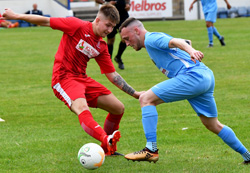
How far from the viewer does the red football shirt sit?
620 centimetres

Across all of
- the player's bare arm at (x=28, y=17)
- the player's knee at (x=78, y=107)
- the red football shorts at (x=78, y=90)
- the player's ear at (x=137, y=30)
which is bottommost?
the player's knee at (x=78, y=107)

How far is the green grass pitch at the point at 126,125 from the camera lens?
592 cm

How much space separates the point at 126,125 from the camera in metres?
8.07

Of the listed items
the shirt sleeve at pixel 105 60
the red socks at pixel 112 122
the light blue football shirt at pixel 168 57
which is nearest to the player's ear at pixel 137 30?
the light blue football shirt at pixel 168 57

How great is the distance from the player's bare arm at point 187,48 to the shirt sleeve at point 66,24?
4.98ft

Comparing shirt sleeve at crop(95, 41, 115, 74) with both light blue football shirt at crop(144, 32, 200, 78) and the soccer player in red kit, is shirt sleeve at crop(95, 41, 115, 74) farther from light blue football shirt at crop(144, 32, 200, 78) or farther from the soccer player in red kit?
light blue football shirt at crop(144, 32, 200, 78)

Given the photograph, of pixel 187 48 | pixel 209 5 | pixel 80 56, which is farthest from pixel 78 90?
pixel 209 5

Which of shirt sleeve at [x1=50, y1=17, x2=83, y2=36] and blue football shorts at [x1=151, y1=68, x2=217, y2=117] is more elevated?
shirt sleeve at [x1=50, y1=17, x2=83, y2=36]

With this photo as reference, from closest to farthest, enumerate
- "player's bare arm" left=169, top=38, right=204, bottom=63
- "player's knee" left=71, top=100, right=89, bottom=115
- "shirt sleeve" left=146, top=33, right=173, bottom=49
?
1. "player's bare arm" left=169, top=38, right=204, bottom=63
2. "shirt sleeve" left=146, top=33, right=173, bottom=49
3. "player's knee" left=71, top=100, right=89, bottom=115

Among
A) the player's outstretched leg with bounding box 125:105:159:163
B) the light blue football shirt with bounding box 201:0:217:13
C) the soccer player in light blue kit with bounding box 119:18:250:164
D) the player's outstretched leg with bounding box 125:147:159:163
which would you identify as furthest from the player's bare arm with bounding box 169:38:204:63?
the light blue football shirt with bounding box 201:0:217:13

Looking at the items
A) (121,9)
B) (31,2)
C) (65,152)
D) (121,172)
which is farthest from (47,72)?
(31,2)

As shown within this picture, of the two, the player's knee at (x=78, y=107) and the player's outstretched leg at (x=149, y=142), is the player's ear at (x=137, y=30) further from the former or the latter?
the player's knee at (x=78, y=107)

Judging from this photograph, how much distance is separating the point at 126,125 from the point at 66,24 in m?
2.46

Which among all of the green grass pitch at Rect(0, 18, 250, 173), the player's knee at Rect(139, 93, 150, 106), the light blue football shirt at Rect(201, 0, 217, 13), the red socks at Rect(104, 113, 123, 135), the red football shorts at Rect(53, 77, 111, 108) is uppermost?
the player's knee at Rect(139, 93, 150, 106)
